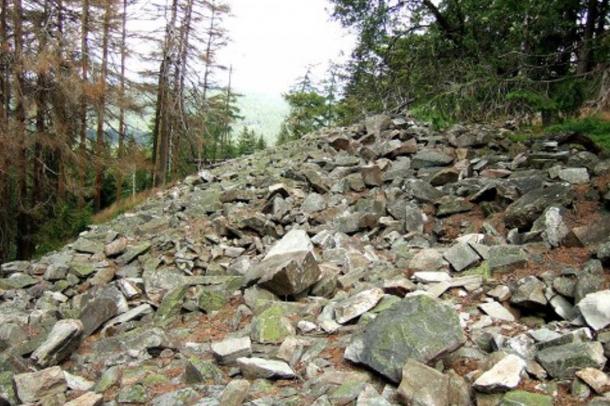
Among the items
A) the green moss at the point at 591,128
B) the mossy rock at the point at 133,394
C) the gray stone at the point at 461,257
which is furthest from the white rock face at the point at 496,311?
the green moss at the point at 591,128

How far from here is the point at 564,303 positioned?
4.15 meters

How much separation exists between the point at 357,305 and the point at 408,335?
1009mm

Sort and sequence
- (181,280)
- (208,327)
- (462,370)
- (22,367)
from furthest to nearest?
(181,280)
(208,327)
(22,367)
(462,370)

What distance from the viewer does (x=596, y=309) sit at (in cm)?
372

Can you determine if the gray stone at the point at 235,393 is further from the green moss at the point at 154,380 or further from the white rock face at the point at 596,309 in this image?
the white rock face at the point at 596,309

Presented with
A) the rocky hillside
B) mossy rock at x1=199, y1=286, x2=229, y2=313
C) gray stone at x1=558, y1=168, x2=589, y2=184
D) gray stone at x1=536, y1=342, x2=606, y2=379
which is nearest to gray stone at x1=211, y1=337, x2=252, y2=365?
the rocky hillside

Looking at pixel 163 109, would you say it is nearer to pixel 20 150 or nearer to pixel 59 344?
pixel 20 150

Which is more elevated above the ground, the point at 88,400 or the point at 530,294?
the point at 530,294

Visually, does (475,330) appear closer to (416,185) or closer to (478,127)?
(416,185)

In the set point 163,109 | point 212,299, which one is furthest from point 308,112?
point 212,299

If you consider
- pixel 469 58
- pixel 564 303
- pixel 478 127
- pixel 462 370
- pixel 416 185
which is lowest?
pixel 462 370

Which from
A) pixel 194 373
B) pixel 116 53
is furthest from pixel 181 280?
pixel 116 53

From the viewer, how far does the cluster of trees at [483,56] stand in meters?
7.81

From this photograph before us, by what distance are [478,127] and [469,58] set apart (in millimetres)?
1808
